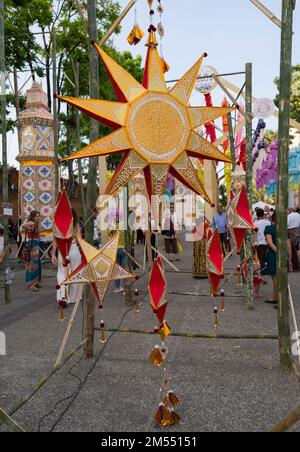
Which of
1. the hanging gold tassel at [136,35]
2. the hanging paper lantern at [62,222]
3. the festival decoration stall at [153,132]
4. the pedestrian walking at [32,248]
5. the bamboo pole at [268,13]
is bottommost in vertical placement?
the pedestrian walking at [32,248]

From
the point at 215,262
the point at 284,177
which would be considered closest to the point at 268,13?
the point at 284,177

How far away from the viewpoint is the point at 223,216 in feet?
38.3

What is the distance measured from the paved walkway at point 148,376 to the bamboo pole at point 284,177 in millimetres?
367

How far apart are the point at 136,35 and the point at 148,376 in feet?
11.7

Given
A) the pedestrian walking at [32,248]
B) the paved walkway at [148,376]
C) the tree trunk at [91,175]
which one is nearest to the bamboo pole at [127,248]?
the paved walkway at [148,376]

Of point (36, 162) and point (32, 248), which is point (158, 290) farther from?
point (36, 162)

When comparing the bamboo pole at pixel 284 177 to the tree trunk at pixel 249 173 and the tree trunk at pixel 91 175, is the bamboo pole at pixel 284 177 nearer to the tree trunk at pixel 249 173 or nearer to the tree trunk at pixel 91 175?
the tree trunk at pixel 91 175

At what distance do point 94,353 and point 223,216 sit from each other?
7.53m

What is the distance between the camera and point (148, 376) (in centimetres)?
421

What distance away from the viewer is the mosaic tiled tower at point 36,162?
1414 cm

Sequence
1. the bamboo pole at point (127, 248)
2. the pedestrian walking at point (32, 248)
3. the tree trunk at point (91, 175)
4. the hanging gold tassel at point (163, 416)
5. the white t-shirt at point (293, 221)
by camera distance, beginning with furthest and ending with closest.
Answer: the white t-shirt at point (293, 221) → the pedestrian walking at point (32, 248) → the bamboo pole at point (127, 248) → the tree trunk at point (91, 175) → the hanging gold tassel at point (163, 416)

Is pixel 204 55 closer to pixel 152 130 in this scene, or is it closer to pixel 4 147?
pixel 152 130

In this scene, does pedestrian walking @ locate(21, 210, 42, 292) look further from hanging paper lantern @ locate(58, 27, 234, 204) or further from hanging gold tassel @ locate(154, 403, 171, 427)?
hanging gold tassel @ locate(154, 403, 171, 427)
